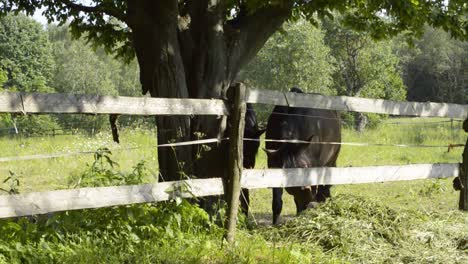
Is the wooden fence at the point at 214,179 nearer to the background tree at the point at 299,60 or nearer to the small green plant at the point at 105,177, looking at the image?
the small green plant at the point at 105,177

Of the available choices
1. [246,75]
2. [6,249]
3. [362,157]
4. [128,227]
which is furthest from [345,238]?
[246,75]

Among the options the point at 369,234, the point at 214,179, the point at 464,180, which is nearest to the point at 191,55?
the point at 214,179

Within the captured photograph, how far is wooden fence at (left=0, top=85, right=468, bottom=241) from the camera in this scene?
167 inches

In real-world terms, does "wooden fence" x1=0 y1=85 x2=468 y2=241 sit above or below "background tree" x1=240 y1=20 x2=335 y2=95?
below

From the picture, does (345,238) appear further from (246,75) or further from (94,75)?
(94,75)

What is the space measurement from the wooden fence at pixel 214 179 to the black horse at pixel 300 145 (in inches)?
40.1

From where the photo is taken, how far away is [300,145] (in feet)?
25.0

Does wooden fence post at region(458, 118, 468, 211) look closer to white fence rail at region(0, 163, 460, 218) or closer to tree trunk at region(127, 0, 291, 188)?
white fence rail at region(0, 163, 460, 218)

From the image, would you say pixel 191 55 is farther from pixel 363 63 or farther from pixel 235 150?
pixel 363 63

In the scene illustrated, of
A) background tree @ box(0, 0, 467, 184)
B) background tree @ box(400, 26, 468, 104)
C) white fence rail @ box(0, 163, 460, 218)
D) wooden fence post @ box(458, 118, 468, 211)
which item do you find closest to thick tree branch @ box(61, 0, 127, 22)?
background tree @ box(0, 0, 467, 184)

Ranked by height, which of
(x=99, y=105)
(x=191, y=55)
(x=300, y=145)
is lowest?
(x=300, y=145)

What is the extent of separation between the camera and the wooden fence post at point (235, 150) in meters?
5.22

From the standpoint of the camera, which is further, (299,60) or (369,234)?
(299,60)

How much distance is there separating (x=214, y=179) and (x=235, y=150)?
34cm
